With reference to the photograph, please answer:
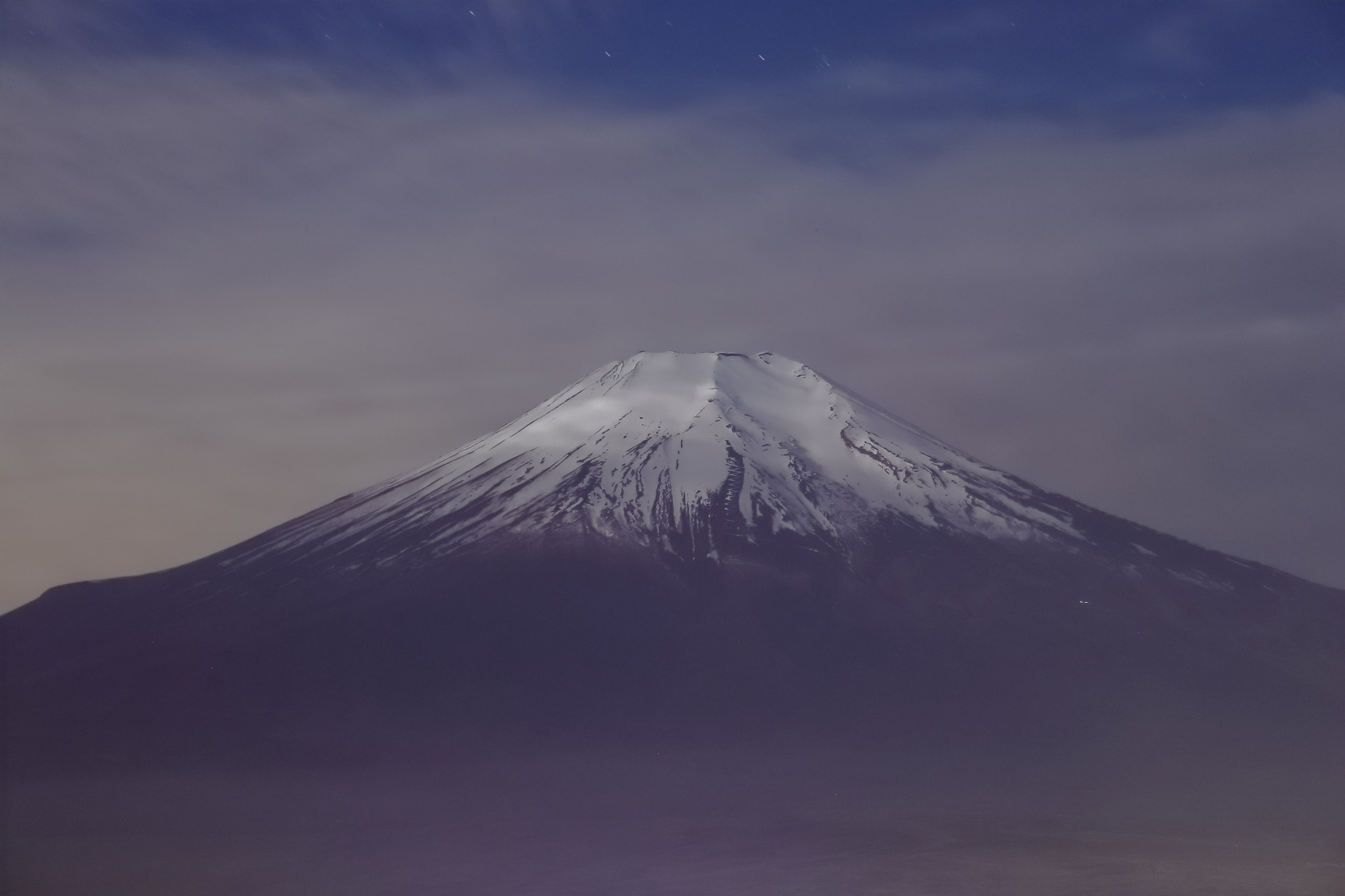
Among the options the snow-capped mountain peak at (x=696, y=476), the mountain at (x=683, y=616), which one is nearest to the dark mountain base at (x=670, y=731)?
the mountain at (x=683, y=616)

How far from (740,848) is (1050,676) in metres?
20.5

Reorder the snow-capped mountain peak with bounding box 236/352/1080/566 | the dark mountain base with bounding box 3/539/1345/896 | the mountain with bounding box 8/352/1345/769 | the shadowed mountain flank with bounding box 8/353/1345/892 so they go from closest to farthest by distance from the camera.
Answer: the dark mountain base with bounding box 3/539/1345/896 < the shadowed mountain flank with bounding box 8/353/1345/892 < the mountain with bounding box 8/352/1345/769 < the snow-capped mountain peak with bounding box 236/352/1080/566

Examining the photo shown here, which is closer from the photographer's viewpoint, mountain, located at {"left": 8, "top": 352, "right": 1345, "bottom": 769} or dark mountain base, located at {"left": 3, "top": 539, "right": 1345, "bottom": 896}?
dark mountain base, located at {"left": 3, "top": 539, "right": 1345, "bottom": 896}

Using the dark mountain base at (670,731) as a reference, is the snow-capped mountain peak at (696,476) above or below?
above

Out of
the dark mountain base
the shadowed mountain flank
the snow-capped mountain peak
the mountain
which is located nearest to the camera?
the dark mountain base

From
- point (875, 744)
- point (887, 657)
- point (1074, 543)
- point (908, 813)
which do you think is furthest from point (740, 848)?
point (1074, 543)

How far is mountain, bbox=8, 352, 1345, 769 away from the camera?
55000 millimetres

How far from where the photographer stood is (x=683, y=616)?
58.3 meters

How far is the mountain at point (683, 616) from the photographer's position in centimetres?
5500

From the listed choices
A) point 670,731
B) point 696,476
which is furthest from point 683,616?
point 696,476

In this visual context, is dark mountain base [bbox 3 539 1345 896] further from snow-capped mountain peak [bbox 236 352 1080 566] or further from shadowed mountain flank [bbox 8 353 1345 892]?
snow-capped mountain peak [bbox 236 352 1080 566]

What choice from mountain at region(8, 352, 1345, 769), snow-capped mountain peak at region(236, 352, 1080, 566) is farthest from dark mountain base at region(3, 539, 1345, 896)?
snow-capped mountain peak at region(236, 352, 1080, 566)

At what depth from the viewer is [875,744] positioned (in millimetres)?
53188

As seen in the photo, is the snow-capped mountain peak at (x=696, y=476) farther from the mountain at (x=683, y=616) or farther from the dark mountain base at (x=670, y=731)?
the dark mountain base at (x=670, y=731)
